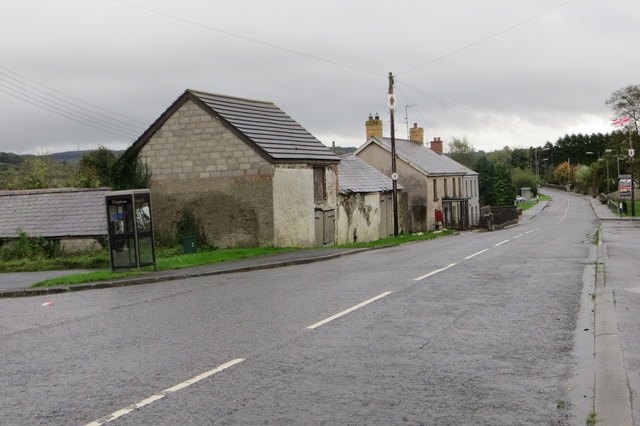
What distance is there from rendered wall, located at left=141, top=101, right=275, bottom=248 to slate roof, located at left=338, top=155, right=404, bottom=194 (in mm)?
10178

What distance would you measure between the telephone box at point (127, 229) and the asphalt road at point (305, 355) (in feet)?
16.6

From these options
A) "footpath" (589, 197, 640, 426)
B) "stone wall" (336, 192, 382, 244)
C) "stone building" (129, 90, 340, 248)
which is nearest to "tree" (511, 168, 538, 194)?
"stone wall" (336, 192, 382, 244)

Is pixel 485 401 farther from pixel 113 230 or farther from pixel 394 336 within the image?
pixel 113 230

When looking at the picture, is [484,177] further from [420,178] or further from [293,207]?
[293,207]

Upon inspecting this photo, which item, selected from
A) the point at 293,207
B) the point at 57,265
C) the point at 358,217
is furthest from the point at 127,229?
the point at 358,217

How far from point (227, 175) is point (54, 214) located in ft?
32.5

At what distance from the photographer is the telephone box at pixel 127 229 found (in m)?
19.4

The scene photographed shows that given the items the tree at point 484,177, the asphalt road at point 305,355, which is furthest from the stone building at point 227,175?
the tree at point 484,177

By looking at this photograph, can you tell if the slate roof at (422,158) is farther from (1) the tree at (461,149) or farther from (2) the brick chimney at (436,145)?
(1) the tree at (461,149)

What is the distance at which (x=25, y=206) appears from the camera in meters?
33.2

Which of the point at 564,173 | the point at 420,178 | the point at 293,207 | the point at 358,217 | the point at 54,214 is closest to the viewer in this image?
the point at 293,207

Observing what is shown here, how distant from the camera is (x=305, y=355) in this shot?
25.5 ft

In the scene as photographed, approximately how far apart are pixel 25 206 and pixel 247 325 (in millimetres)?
27119

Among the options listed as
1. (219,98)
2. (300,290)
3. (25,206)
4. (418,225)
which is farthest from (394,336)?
(418,225)
